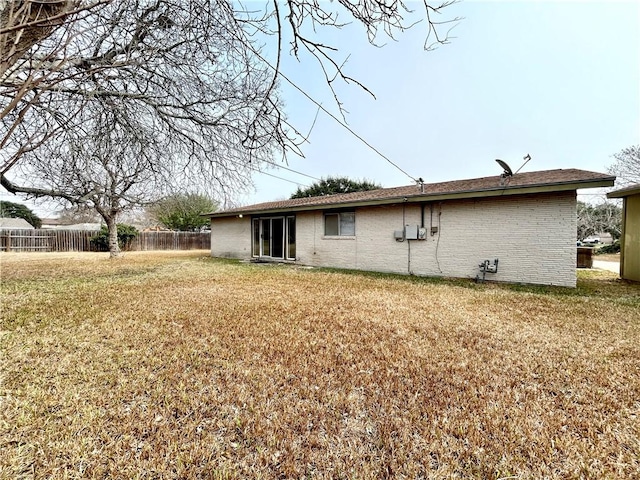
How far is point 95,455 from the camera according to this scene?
1705 millimetres

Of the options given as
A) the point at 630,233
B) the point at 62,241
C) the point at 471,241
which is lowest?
the point at 62,241

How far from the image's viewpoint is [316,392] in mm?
2418

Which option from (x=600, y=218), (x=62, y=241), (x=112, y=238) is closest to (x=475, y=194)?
(x=112, y=238)

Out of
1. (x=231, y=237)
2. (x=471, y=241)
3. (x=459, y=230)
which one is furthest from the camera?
(x=231, y=237)

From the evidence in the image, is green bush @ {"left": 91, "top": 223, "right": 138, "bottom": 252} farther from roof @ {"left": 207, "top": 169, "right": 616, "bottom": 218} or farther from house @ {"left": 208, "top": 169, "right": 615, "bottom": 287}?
roof @ {"left": 207, "top": 169, "right": 616, "bottom": 218}

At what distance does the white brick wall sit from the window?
0.22 m

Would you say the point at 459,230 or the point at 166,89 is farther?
the point at 459,230

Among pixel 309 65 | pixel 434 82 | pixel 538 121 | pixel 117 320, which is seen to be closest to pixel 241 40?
pixel 309 65

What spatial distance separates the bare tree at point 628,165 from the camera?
17.4 m

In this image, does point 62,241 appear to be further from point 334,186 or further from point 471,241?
point 471,241

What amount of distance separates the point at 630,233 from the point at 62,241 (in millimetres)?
28902

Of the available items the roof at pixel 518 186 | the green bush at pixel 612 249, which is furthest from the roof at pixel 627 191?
the green bush at pixel 612 249

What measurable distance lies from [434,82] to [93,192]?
726cm

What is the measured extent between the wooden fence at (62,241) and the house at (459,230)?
48.6 feet
